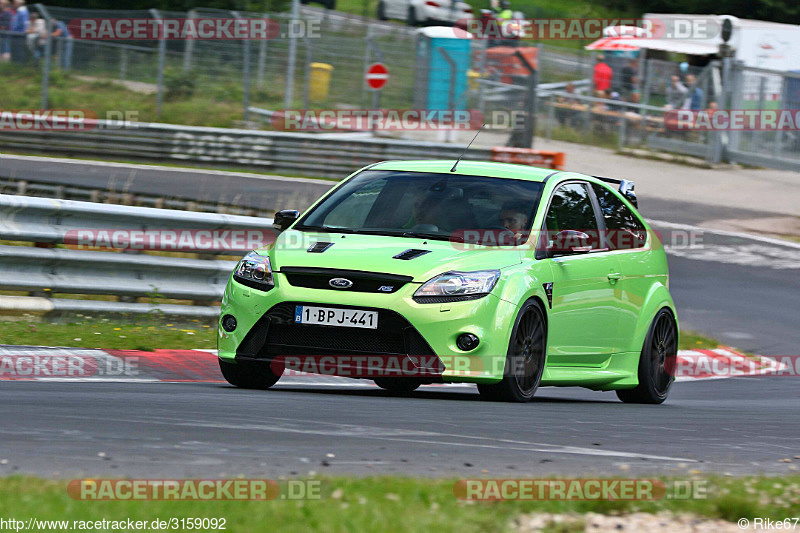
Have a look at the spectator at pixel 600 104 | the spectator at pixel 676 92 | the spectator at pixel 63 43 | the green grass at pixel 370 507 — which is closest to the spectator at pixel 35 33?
the spectator at pixel 63 43

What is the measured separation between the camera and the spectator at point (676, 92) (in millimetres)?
28266

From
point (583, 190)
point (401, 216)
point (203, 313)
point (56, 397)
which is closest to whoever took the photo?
point (56, 397)

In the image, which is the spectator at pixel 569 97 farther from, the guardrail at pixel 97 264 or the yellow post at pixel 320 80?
the guardrail at pixel 97 264

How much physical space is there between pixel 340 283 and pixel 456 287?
65 cm

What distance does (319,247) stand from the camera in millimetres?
7676

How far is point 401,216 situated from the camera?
8203 mm

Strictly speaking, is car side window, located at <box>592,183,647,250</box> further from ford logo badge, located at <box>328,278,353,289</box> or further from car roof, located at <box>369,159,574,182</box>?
ford logo badge, located at <box>328,278,353,289</box>

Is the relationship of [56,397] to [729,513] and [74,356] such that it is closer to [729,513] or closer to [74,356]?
[74,356]

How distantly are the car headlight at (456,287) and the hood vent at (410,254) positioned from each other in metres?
0.23

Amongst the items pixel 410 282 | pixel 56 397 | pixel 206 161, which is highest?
pixel 410 282

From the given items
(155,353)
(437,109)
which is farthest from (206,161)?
(155,353)

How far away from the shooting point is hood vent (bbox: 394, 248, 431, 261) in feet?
24.3

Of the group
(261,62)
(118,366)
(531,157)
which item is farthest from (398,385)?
(261,62)

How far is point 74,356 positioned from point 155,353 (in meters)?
0.80
